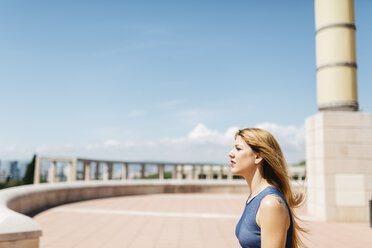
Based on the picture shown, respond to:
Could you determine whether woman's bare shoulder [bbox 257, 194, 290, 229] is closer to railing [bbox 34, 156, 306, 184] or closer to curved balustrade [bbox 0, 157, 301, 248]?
curved balustrade [bbox 0, 157, 301, 248]

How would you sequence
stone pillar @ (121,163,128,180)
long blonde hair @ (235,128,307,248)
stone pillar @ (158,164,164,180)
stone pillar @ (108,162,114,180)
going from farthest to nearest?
stone pillar @ (158,164,164,180), stone pillar @ (121,163,128,180), stone pillar @ (108,162,114,180), long blonde hair @ (235,128,307,248)

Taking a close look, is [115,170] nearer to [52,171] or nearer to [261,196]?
[52,171]

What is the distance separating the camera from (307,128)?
1140cm

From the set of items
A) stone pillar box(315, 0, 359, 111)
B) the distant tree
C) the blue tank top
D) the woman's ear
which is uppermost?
stone pillar box(315, 0, 359, 111)

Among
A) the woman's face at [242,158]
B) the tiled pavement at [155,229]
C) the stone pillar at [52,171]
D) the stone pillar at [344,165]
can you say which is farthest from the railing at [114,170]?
the woman's face at [242,158]

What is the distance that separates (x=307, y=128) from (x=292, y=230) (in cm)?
1007

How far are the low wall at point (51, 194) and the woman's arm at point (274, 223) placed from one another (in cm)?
343

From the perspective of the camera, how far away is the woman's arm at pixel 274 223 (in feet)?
5.83

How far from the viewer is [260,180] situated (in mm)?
2170

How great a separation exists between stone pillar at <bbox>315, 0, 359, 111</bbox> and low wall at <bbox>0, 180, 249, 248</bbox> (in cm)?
939

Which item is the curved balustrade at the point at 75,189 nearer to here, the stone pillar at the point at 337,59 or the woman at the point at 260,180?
the woman at the point at 260,180

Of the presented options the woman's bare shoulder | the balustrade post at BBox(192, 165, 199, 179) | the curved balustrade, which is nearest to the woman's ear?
the woman's bare shoulder

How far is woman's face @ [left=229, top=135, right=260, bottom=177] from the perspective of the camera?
2.14 meters

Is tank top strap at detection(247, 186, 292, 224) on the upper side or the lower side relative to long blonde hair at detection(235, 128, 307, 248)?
lower
